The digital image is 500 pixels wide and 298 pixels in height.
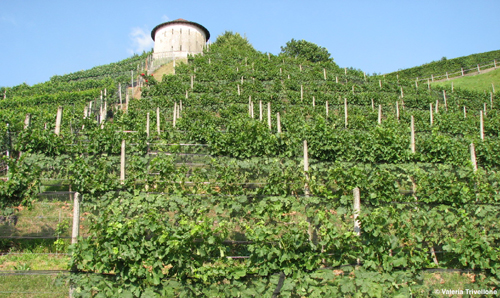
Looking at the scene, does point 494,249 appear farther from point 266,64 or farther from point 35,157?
point 266,64

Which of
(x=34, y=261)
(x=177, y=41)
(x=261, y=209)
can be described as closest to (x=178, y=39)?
(x=177, y=41)

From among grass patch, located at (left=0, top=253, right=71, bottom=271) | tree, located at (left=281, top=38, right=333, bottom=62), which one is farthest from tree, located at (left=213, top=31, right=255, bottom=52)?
grass patch, located at (left=0, top=253, right=71, bottom=271)

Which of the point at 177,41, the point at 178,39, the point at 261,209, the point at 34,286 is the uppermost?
the point at 178,39

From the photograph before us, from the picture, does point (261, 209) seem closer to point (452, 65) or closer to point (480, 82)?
point (480, 82)

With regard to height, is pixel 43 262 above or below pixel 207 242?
below

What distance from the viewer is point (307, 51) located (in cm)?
4122

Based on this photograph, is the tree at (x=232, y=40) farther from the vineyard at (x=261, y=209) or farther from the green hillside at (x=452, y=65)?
the vineyard at (x=261, y=209)

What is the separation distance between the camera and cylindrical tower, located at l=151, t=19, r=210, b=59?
105 ft

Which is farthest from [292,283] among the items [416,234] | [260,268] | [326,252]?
[416,234]

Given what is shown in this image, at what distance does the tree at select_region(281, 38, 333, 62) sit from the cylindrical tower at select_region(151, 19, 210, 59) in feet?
40.8

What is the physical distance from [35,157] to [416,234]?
311 inches

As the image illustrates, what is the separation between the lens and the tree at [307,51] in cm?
4066

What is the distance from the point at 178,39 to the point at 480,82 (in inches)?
1063

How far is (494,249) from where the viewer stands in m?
4.45
